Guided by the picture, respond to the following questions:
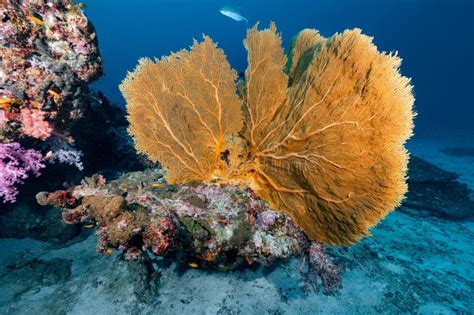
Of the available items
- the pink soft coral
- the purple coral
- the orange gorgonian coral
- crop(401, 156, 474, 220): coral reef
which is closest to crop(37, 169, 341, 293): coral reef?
the orange gorgonian coral

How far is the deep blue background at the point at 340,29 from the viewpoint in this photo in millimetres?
73375

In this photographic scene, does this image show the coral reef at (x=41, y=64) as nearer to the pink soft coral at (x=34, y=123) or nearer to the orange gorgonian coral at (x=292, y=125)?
the pink soft coral at (x=34, y=123)

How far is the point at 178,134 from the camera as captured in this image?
13.9 ft

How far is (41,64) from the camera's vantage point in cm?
416

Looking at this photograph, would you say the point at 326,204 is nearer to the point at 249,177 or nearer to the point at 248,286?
the point at 249,177

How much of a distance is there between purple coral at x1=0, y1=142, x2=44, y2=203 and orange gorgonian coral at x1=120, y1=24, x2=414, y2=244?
6.72 feet

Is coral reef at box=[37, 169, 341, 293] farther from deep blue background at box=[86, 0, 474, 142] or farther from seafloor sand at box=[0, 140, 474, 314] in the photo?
deep blue background at box=[86, 0, 474, 142]

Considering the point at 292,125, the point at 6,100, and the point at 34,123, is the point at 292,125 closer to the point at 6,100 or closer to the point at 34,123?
the point at 34,123

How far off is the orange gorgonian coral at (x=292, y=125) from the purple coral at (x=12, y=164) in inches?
80.7

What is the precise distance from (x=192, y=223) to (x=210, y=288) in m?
1.21

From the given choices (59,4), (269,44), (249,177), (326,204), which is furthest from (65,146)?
(326,204)

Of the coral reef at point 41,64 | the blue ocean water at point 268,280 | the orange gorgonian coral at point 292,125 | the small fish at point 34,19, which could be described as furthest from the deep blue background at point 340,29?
the orange gorgonian coral at point 292,125

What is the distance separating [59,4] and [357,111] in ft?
15.9

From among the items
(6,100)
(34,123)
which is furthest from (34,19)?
(34,123)
